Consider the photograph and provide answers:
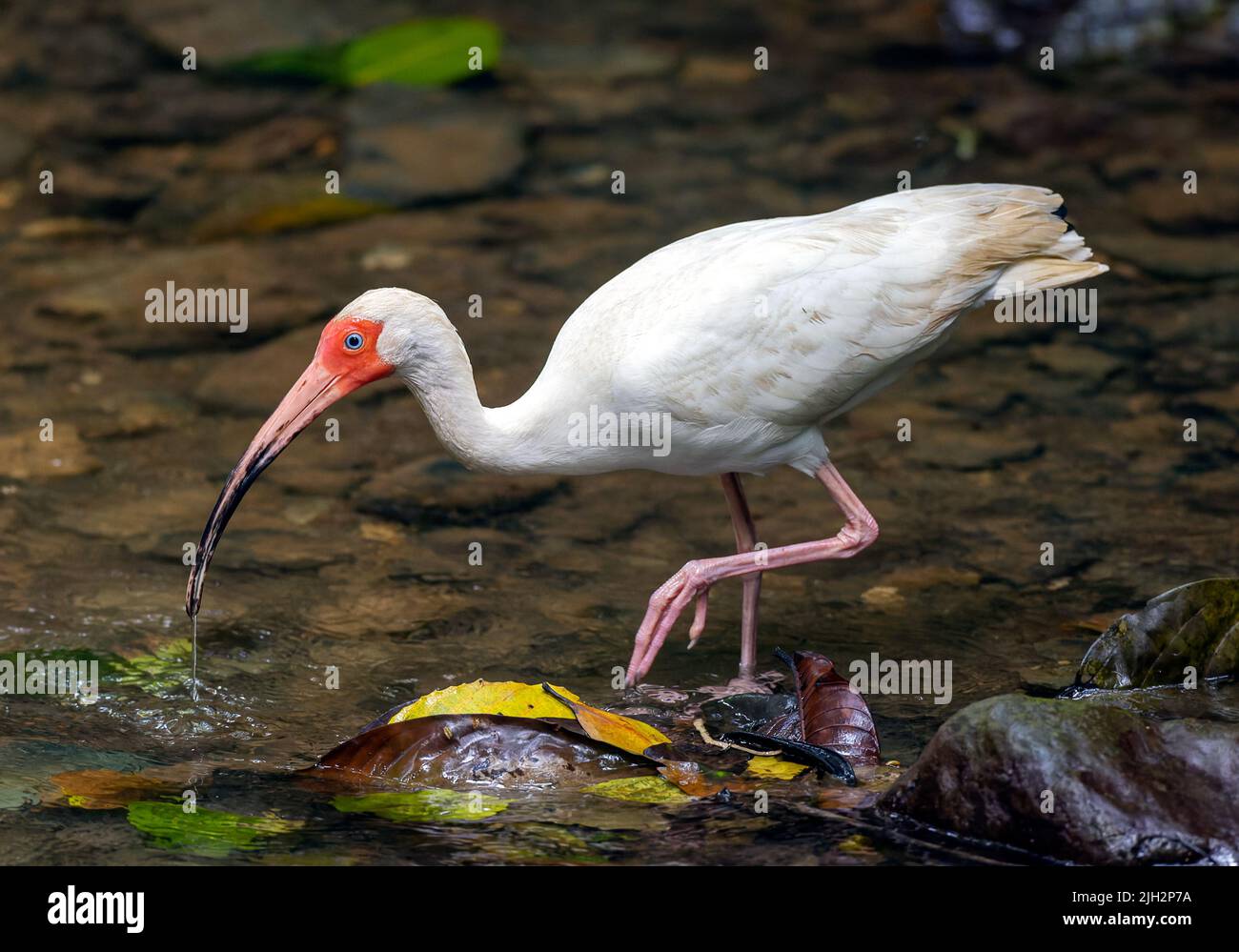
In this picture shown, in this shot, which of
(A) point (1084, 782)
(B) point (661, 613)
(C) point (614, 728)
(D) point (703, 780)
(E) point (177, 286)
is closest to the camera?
(A) point (1084, 782)

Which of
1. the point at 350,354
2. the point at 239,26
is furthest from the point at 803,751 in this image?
the point at 239,26

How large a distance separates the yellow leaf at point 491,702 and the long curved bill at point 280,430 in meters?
0.92

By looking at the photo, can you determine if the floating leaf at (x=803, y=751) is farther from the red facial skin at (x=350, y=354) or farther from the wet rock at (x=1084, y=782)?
the red facial skin at (x=350, y=354)

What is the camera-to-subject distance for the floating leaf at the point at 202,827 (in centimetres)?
407

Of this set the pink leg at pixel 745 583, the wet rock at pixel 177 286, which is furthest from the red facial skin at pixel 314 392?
the wet rock at pixel 177 286

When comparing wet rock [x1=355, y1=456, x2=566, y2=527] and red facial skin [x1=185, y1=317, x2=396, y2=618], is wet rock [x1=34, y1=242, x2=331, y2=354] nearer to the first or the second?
wet rock [x1=355, y1=456, x2=566, y2=527]

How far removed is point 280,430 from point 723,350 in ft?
4.76

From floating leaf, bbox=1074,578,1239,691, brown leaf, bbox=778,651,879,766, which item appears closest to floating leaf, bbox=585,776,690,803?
brown leaf, bbox=778,651,879,766

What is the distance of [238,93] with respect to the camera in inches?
420

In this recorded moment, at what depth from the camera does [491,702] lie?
464cm

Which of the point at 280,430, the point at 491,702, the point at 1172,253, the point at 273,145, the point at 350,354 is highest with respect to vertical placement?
the point at 273,145

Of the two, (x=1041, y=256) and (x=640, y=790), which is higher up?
(x=1041, y=256)

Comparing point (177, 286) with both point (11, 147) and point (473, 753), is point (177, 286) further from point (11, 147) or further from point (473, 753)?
point (473, 753)

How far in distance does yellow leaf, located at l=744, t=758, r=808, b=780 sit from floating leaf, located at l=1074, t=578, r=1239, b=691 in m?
1.06
